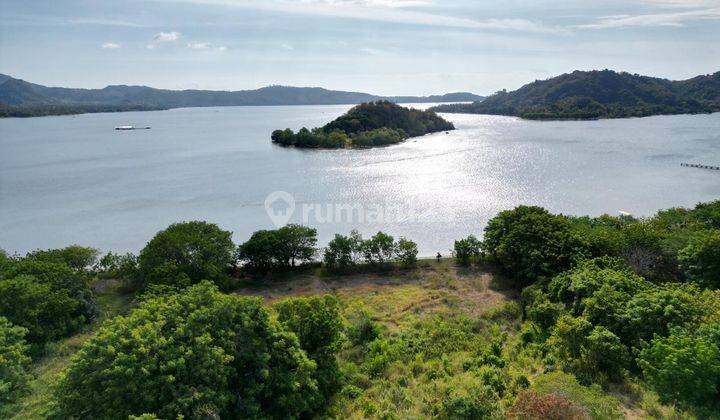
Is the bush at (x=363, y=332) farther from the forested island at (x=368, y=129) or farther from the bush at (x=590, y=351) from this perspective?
the forested island at (x=368, y=129)

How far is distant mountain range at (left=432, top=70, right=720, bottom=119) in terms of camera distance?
136500mm

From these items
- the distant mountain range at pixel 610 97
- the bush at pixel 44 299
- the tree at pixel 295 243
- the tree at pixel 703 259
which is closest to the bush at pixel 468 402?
the tree at pixel 703 259

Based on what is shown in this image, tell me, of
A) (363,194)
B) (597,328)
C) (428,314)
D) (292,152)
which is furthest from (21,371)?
(292,152)

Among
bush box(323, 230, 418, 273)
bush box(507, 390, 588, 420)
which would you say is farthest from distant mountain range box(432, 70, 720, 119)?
→ bush box(507, 390, 588, 420)

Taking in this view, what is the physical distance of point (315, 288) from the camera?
26828 mm

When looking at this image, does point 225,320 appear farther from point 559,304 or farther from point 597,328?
point 559,304

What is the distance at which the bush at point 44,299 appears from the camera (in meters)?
19.0

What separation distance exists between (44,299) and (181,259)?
6373mm

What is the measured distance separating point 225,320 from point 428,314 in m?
11.6

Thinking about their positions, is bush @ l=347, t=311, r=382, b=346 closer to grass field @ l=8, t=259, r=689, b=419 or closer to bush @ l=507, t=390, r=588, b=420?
grass field @ l=8, t=259, r=689, b=419

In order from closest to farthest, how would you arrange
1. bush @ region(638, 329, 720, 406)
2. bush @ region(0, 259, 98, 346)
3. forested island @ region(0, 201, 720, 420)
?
bush @ region(638, 329, 720, 406) → forested island @ region(0, 201, 720, 420) → bush @ region(0, 259, 98, 346)

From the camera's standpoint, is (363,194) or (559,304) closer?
(559,304)

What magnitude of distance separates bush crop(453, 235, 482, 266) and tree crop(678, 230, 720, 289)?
1081 centimetres

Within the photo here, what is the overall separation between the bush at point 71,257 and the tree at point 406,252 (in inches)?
713
